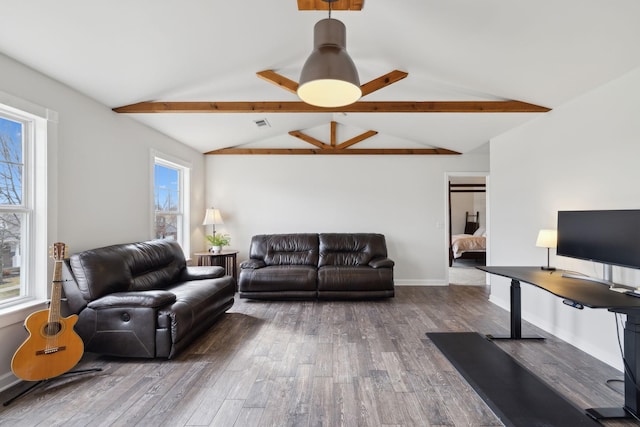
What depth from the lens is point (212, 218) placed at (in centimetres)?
520

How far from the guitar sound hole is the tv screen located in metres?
4.18

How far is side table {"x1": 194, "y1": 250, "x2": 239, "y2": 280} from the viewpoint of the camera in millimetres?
4805

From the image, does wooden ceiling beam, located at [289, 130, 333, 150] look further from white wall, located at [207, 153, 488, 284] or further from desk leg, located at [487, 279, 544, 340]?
desk leg, located at [487, 279, 544, 340]

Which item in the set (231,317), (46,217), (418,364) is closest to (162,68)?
(46,217)

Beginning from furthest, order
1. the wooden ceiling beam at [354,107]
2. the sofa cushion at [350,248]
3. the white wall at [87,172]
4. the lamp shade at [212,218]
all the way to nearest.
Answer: the lamp shade at [212,218], the sofa cushion at [350,248], the wooden ceiling beam at [354,107], the white wall at [87,172]

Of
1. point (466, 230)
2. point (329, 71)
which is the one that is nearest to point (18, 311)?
point (329, 71)

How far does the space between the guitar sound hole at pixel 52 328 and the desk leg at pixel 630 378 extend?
3654mm

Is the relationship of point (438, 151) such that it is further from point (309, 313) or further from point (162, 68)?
point (162, 68)

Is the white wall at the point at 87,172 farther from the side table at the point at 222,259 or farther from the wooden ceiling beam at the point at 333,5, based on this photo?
the wooden ceiling beam at the point at 333,5

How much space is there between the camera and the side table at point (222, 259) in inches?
189

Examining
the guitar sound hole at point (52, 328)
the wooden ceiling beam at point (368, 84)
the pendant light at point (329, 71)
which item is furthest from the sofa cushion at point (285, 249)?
the pendant light at point (329, 71)

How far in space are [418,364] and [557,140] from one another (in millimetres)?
2710

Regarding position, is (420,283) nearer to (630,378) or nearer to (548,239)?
(548,239)

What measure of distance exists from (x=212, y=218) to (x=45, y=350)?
3.17 metres
